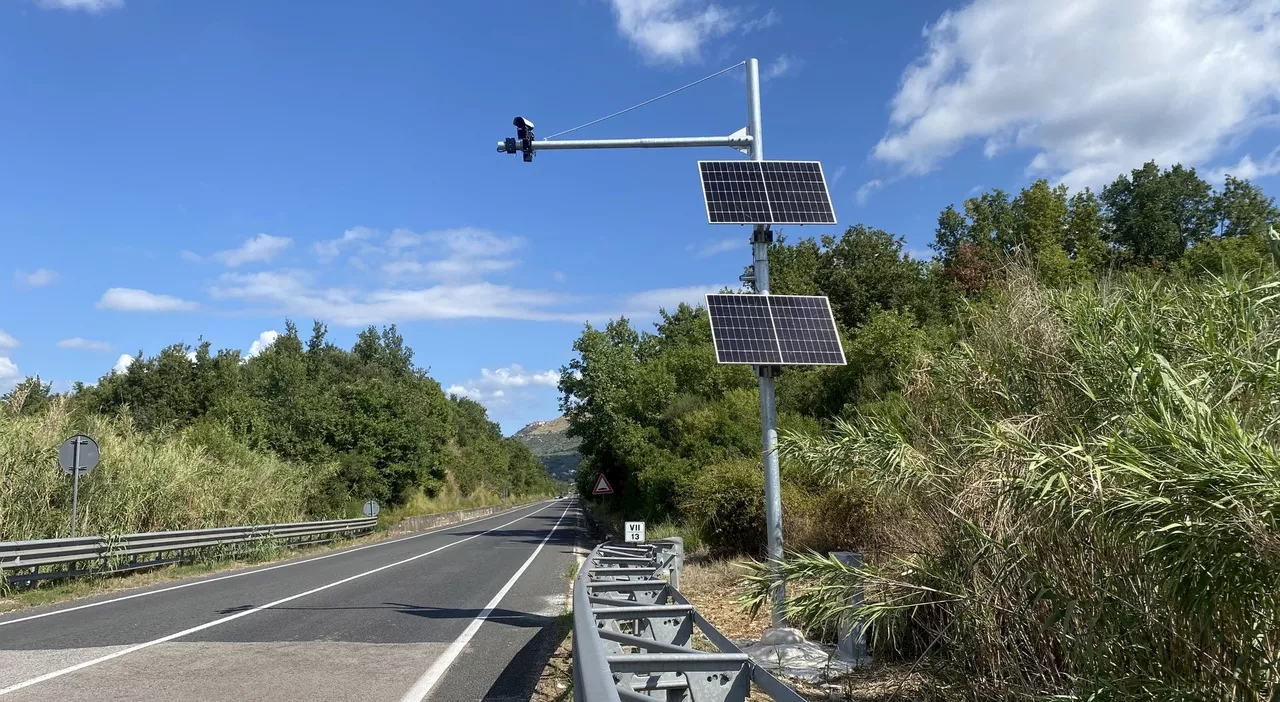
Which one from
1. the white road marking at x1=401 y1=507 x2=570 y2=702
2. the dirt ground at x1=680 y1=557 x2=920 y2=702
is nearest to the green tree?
the dirt ground at x1=680 y1=557 x2=920 y2=702

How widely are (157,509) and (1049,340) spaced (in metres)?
21.2

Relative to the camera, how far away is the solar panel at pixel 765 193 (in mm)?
11125

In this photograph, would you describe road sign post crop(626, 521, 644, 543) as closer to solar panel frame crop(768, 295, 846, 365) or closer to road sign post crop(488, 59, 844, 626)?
road sign post crop(488, 59, 844, 626)

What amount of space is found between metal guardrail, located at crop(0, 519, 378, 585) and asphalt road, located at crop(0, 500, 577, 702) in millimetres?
1593

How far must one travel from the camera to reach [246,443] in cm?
3378

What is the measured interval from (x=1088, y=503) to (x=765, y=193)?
26.2 ft

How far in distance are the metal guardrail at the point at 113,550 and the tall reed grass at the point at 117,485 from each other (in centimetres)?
85

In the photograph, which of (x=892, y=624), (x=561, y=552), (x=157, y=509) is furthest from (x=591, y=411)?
(x=892, y=624)

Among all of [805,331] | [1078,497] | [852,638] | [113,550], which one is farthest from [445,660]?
[113,550]

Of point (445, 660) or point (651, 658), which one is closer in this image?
point (651, 658)

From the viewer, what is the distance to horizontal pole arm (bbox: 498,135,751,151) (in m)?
9.89

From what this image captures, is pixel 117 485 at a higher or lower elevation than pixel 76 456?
lower

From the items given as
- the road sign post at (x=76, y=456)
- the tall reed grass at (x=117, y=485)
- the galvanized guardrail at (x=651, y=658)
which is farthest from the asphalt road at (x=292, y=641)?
the tall reed grass at (x=117, y=485)

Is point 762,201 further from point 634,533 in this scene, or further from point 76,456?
point 76,456
